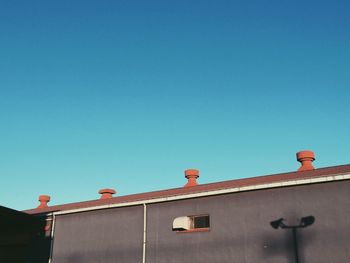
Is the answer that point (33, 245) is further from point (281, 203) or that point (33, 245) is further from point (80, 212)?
point (281, 203)

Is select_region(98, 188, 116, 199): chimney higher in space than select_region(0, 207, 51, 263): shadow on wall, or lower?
higher

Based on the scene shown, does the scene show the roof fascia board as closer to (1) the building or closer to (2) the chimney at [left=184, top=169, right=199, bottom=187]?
(1) the building

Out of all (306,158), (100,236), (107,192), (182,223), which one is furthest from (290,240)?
(107,192)

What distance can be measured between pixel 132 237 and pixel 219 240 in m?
4.25

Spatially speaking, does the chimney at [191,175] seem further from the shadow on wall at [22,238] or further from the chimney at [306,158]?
the shadow on wall at [22,238]

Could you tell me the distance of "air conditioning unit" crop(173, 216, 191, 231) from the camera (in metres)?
16.2

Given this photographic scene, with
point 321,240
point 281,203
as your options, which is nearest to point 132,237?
point 281,203

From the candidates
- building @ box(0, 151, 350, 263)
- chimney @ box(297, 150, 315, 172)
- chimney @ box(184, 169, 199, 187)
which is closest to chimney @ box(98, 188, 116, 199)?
building @ box(0, 151, 350, 263)

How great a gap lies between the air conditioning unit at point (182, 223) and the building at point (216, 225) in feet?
0.13

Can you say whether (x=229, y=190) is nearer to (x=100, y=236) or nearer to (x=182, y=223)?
(x=182, y=223)

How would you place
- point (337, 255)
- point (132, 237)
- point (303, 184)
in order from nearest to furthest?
point (337, 255) → point (303, 184) → point (132, 237)

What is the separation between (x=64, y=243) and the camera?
19953mm

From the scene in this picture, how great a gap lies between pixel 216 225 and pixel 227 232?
56 centimetres

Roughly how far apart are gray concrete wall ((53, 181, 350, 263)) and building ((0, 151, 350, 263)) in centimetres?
3
